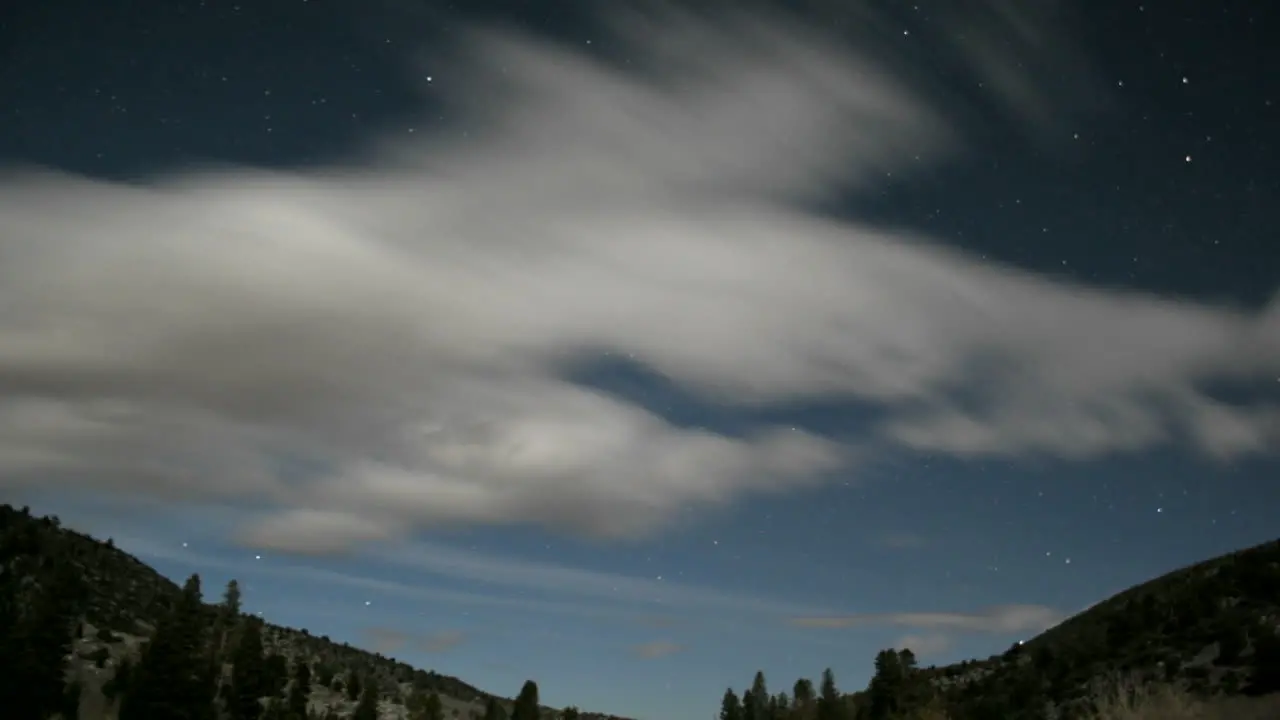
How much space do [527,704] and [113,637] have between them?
44.8 m

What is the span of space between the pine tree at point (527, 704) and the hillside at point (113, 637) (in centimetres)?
248

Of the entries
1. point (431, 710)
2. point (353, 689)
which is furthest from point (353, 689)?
point (431, 710)

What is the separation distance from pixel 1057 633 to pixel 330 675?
71.2 meters

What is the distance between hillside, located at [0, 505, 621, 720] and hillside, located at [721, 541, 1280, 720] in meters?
49.4

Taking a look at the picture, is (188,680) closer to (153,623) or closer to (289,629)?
(153,623)

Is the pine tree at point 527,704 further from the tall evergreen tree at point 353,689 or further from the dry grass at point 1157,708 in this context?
the dry grass at point 1157,708

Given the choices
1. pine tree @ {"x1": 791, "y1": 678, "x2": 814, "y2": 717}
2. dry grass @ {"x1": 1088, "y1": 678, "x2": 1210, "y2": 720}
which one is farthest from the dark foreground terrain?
pine tree @ {"x1": 791, "y1": 678, "x2": 814, "y2": 717}

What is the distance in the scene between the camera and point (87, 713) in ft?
220

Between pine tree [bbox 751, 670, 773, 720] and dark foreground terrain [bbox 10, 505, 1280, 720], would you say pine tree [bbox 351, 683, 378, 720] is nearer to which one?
dark foreground terrain [bbox 10, 505, 1280, 720]

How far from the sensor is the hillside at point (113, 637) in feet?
215

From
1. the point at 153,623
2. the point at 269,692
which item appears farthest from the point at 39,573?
the point at 269,692

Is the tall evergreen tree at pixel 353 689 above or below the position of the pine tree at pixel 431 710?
above

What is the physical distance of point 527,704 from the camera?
359 ft

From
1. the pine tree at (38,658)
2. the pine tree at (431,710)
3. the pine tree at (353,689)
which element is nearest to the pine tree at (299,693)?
the pine tree at (353,689)
